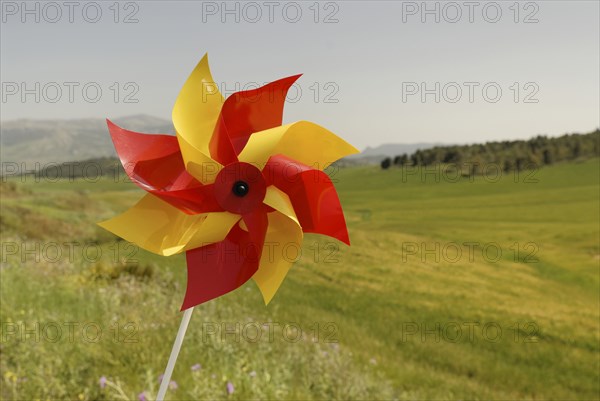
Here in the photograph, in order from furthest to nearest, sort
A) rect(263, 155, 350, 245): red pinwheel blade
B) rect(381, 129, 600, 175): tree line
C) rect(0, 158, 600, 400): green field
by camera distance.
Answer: rect(381, 129, 600, 175): tree line < rect(0, 158, 600, 400): green field < rect(263, 155, 350, 245): red pinwheel blade

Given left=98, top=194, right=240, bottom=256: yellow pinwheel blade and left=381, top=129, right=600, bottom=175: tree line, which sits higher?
left=381, top=129, right=600, bottom=175: tree line

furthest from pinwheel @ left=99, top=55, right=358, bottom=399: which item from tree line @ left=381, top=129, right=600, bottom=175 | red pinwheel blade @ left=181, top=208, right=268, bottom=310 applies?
tree line @ left=381, top=129, right=600, bottom=175

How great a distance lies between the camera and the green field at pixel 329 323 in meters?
5.31

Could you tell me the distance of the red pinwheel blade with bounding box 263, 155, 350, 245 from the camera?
2.44 meters

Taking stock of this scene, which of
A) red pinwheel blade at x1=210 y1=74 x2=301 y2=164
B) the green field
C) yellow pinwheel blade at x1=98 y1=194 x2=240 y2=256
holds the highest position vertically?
A: red pinwheel blade at x1=210 y1=74 x2=301 y2=164

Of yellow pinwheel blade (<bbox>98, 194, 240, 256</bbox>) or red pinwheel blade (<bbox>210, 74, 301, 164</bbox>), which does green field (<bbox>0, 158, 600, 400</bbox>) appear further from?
yellow pinwheel blade (<bbox>98, 194, 240, 256</bbox>)

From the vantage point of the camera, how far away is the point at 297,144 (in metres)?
2.50

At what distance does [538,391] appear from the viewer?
6.88m

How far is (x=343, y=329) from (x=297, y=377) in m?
3.38

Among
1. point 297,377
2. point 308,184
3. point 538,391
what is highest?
point 308,184

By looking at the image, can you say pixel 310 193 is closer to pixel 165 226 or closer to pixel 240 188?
pixel 240 188

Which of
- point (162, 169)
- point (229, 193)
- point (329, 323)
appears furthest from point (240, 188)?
point (329, 323)

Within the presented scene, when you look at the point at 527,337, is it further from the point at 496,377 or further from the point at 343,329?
the point at 343,329

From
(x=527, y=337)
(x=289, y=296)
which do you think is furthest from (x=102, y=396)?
(x=527, y=337)
